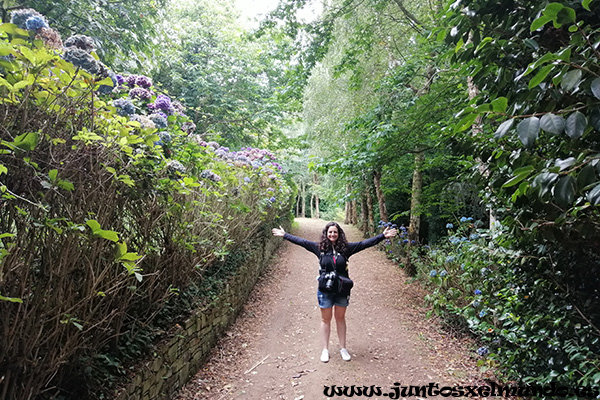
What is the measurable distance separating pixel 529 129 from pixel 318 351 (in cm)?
360

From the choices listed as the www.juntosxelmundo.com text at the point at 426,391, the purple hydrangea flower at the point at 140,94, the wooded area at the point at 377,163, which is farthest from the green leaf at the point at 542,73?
the www.juntosxelmundo.com text at the point at 426,391

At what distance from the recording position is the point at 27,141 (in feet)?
4.30

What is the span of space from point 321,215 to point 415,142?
26122 mm

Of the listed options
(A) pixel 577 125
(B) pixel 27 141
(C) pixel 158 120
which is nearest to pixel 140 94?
(C) pixel 158 120

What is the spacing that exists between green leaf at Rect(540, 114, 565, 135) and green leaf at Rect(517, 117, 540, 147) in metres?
0.02

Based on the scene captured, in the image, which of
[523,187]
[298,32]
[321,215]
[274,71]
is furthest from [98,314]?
[321,215]

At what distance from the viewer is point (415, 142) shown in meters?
5.73

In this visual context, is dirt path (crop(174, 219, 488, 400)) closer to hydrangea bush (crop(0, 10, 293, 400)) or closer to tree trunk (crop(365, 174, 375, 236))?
hydrangea bush (crop(0, 10, 293, 400))

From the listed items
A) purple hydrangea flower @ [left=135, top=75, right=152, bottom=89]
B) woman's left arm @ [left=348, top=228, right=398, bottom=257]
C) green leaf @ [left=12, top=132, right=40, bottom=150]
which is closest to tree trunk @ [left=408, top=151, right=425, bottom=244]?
woman's left arm @ [left=348, top=228, right=398, bottom=257]

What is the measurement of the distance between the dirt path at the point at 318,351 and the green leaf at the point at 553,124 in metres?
2.93

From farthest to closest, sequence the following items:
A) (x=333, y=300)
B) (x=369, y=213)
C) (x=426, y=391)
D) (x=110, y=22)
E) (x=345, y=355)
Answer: (x=369, y=213) < (x=110, y=22) < (x=345, y=355) < (x=333, y=300) < (x=426, y=391)

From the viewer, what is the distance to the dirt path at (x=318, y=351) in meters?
3.12

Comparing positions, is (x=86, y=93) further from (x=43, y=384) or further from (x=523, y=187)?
(x=523, y=187)

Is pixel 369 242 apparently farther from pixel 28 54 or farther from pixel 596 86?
pixel 28 54
